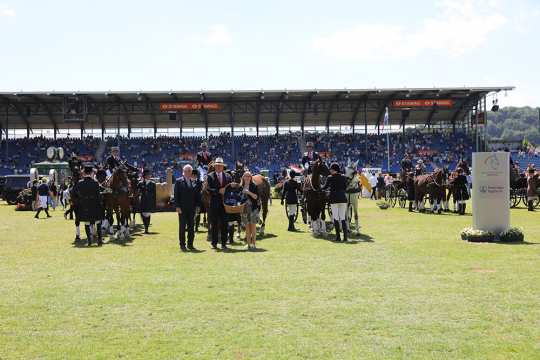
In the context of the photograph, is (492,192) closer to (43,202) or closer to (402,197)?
(402,197)

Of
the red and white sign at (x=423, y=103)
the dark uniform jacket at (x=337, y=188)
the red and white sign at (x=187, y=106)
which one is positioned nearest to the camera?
the dark uniform jacket at (x=337, y=188)

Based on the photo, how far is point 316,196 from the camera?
17.1 m

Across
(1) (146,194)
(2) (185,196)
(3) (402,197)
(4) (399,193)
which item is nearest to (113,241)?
(1) (146,194)

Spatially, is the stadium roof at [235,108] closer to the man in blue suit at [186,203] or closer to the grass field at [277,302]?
the man in blue suit at [186,203]

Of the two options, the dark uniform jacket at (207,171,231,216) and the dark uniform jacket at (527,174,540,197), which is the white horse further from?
the dark uniform jacket at (527,174,540,197)

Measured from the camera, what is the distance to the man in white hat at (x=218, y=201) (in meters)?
15.0

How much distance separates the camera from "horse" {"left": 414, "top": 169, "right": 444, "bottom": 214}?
25.8 meters

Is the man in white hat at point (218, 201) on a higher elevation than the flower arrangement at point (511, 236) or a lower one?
higher

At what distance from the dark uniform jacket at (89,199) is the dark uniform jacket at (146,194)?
3240 mm

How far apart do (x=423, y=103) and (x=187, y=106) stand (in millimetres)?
24291

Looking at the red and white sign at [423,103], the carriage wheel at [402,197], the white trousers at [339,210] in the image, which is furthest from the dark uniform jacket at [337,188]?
the red and white sign at [423,103]

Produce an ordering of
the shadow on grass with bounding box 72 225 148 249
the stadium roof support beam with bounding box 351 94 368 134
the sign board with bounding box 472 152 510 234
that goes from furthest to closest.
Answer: the stadium roof support beam with bounding box 351 94 368 134
the shadow on grass with bounding box 72 225 148 249
the sign board with bounding box 472 152 510 234

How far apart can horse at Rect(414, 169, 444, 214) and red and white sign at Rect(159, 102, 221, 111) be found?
122ft

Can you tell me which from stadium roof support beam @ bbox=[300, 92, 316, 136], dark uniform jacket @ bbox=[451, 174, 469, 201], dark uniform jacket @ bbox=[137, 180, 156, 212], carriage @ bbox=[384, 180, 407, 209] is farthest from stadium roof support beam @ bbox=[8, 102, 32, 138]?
dark uniform jacket @ bbox=[451, 174, 469, 201]
